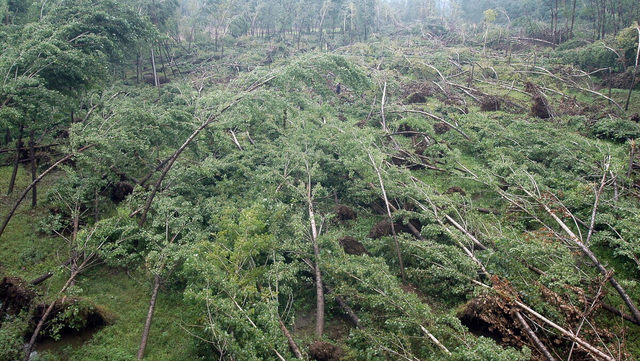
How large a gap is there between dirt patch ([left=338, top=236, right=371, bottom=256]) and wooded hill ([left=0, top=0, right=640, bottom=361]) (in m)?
0.07

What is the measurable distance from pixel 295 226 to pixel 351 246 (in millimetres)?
1508

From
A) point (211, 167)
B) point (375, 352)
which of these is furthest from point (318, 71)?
point (375, 352)

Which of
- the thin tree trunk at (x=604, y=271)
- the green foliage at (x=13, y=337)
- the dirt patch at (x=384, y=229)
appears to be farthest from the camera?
the dirt patch at (x=384, y=229)

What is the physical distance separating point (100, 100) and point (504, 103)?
611 inches

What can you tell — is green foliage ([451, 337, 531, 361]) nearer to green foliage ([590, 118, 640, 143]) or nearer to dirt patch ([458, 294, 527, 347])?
dirt patch ([458, 294, 527, 347])

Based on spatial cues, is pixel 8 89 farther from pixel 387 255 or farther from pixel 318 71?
pixel 387 255

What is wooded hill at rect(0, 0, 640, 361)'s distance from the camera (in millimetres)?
5230

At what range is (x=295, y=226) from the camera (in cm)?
686

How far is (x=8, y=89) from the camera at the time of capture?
7.77m

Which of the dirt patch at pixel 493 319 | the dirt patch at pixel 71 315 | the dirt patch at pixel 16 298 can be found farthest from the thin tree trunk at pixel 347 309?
the dirt patch at pixel 16 298

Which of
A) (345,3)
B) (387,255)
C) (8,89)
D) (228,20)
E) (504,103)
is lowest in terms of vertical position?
(387,255)

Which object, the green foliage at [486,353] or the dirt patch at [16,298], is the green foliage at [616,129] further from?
the dirt patch at [16,298]

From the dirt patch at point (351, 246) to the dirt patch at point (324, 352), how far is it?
2543mm

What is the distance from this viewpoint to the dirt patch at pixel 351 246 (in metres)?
7.61
